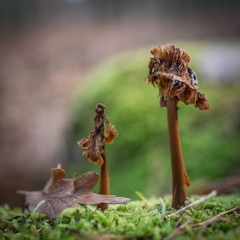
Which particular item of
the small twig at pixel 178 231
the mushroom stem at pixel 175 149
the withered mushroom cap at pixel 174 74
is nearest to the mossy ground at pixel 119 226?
the small twig at pixel 178 231

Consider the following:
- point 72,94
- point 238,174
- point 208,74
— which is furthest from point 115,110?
point 72,94

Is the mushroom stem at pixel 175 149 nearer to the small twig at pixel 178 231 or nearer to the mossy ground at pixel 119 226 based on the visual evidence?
the mossy ground at pixel 119 226

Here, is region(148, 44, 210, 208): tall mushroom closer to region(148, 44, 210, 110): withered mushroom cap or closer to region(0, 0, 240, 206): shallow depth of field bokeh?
region(148, 44, 210, 110): withered mushroom cap

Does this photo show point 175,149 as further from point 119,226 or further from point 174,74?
point 119,226

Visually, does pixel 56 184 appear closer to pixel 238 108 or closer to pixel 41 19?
pixel 238 108

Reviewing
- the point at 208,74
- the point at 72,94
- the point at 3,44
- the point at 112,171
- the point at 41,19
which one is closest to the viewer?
the point at 112,171

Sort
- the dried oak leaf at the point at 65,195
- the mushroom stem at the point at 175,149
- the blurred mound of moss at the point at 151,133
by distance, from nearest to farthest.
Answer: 1. the dried oak leaf at the point at 65,195
2. the mushroom stem at the point at 175,149
3. the blurred mound of moss at the point at 151,133

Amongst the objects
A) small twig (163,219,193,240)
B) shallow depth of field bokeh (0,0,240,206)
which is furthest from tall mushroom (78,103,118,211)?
shallow depth of field bokeh (0,0,240,206)
